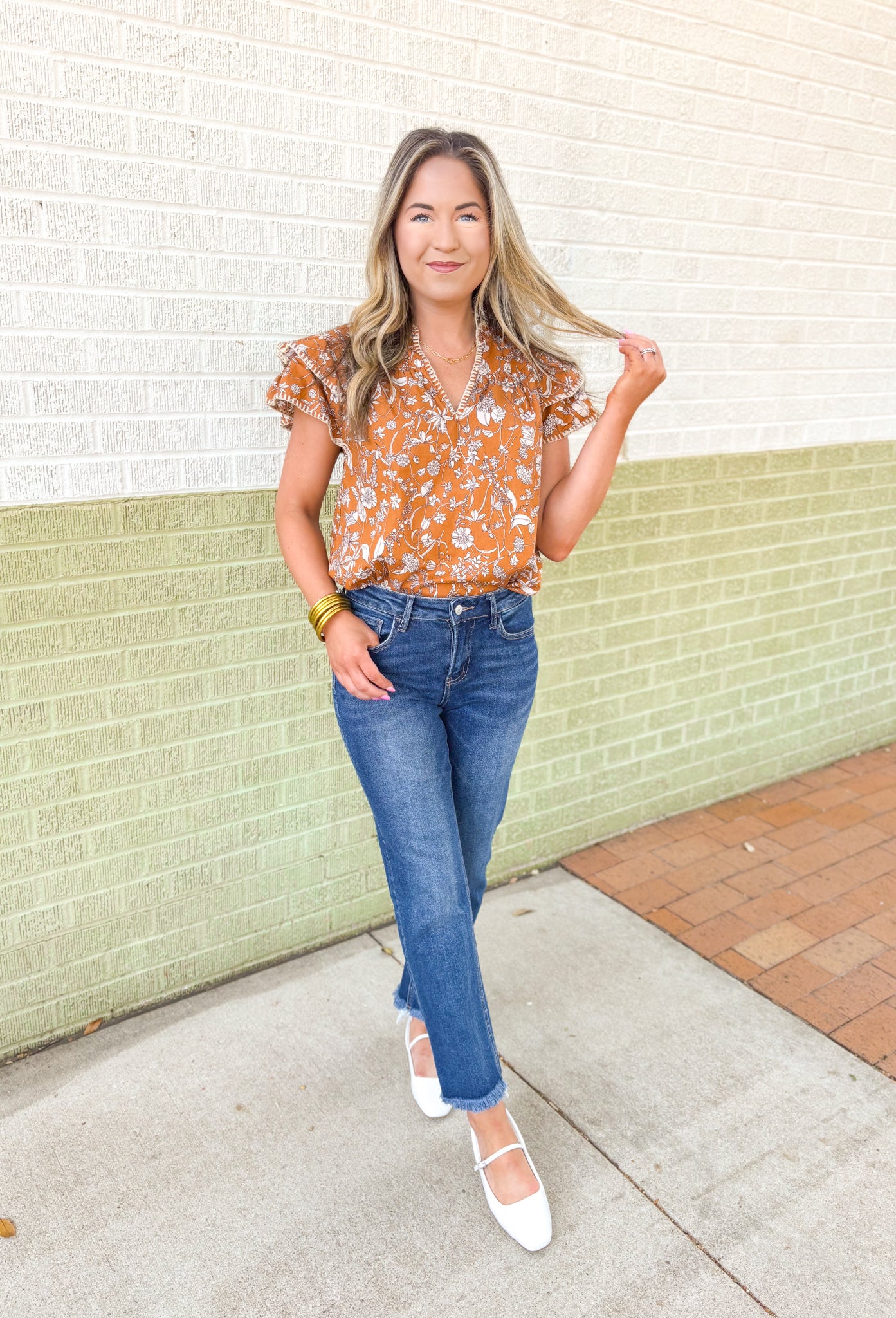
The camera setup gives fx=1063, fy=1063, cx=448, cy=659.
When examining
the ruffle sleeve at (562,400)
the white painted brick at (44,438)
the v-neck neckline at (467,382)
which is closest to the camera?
the v-neck neckline at (467,382)

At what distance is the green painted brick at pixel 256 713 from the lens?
2396 millimetres

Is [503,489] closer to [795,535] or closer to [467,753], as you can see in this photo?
[467,753]

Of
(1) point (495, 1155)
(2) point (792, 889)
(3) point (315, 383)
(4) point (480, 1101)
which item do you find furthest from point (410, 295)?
(2) point (792, 889)

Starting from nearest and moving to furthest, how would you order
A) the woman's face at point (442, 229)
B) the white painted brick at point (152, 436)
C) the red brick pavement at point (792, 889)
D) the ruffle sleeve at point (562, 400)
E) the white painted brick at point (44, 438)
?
the woman's face at point (442, 229), the ruffle sleeve at point (562, 400), the white painted brick at point (44, 438), the white painted brick at point (152, 436), the red brick pavement at point (792, 889)

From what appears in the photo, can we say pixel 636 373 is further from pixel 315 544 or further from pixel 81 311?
pixel 81 311

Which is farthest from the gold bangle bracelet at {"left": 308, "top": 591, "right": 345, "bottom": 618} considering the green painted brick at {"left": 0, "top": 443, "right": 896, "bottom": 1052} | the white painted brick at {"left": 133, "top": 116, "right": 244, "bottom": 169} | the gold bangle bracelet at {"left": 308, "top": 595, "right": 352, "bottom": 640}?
the white painted brick at {"left": 133, "top": 116, "right": 244, "bottom": 169}

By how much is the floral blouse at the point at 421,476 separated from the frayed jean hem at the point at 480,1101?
0.96m

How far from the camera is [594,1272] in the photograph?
6.42ft

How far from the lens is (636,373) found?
1.98 m

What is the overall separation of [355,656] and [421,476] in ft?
1.16

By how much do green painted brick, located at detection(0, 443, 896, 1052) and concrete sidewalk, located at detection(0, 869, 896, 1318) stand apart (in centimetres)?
22

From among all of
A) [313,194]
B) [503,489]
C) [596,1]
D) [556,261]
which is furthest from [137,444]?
[596,1]

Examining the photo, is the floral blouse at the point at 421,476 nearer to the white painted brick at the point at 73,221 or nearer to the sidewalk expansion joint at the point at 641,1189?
the white painted brick at the point at 73,221

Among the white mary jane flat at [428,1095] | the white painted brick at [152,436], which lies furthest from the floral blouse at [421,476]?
the white mary jane flat at [428,1095]
